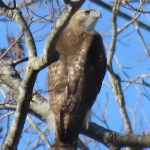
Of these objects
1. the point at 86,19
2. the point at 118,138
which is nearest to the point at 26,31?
the point at 118,138

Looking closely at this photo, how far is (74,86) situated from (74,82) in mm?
33

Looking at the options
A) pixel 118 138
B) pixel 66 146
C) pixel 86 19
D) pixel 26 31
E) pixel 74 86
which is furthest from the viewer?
pixel 86 19

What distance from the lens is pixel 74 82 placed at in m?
4.98

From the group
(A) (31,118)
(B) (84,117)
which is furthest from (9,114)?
(B) (84,117)

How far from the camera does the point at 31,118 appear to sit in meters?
5.56

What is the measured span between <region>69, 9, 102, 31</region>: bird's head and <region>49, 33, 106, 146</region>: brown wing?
64 centimetres

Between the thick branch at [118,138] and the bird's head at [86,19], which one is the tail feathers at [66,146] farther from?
the bird's head at [86,19]

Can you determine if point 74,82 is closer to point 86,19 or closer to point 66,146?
point 66,146

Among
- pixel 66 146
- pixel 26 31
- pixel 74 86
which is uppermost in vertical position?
pixel 26 31

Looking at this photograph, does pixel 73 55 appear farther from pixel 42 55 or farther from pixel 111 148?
pixel 42 55

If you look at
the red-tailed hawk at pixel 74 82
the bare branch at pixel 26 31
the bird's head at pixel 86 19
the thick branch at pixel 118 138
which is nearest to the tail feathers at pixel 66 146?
the red-tailed hawk at pixel 74 82

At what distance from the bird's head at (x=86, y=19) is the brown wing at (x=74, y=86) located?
0.64 meters

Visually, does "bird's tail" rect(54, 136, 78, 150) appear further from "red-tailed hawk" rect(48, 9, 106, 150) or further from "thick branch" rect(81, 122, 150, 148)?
"thick branch" rect(81, 122, 150, 148)

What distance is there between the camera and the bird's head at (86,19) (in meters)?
5.95
